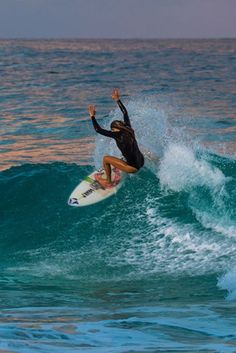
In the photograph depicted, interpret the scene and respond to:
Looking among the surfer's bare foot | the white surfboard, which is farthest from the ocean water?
the surfer's bare foot

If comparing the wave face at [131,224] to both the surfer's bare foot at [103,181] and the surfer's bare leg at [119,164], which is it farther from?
the surfer's bare leg at [119,164]

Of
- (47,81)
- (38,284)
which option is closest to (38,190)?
(38,284)

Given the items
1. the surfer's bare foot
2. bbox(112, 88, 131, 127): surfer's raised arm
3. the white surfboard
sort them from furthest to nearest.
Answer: the surfer's bare foot → the white surfboard → bbox(112, 88, 131, 127): surfer's raised arm

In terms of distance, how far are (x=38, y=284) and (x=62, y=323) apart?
3.01m

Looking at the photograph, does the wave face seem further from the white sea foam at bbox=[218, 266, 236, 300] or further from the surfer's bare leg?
the surfer's bare leg

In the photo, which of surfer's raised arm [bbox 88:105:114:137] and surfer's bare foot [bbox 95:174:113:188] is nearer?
surfer's raised arm [bbox 88:105:114:137]

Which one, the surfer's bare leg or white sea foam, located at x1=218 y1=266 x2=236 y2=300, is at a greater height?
the surfer's bare leg

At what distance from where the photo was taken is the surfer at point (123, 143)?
1341 cm

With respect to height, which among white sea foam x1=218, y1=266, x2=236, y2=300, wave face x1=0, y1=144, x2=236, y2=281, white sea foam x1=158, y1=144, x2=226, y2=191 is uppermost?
white sea foam x1=158, y1=144, x2=226, y2=191

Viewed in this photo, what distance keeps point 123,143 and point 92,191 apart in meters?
1.68

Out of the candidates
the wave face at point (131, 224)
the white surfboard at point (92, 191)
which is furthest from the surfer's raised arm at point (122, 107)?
the wave face at point (131, 224)

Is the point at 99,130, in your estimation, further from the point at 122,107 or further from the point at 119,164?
the point at 119,164

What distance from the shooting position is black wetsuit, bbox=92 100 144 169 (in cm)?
1329

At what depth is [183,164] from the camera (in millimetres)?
15656
